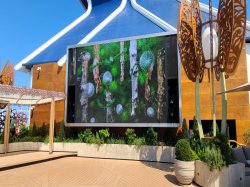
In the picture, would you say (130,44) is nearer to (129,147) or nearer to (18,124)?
(129,147)

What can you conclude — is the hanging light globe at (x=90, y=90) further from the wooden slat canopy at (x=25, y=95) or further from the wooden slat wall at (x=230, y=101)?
the wooden slat wall at (x=230, y=101)

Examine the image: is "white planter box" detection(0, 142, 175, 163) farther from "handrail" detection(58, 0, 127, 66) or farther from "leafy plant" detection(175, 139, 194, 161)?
"handrail" detection(58, 0, 127, 66)

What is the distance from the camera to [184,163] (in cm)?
664

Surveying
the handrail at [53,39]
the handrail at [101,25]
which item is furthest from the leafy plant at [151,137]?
the handrail at [53,39]

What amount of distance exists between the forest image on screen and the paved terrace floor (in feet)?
8.96

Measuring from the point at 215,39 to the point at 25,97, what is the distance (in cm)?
980

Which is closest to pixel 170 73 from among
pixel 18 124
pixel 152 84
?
pixel 152 84

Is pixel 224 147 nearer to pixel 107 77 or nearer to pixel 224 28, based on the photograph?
pixel 224 28

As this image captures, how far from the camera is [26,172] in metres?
8.46

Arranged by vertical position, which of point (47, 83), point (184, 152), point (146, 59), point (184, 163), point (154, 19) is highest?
point (154, 19)

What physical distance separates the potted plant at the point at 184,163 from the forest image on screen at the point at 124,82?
177 inches

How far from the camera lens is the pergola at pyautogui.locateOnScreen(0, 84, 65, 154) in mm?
10344

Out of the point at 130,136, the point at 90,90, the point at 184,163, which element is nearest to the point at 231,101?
the point at 130,136

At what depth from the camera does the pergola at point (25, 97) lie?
10.3 m
